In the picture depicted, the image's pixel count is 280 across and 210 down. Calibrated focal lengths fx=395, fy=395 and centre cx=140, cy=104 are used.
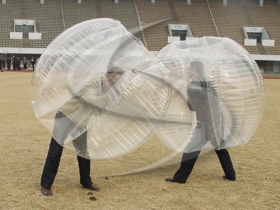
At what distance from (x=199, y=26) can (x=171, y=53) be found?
3250 cm

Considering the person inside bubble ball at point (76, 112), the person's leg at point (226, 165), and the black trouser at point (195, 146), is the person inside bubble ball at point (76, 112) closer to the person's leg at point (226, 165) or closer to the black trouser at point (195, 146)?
the black trouser at point (195, 146)

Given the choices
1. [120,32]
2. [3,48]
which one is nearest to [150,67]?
[120,32]

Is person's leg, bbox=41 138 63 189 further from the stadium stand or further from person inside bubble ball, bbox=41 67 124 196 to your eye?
the stadium stand

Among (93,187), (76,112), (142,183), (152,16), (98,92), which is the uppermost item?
(152,16)

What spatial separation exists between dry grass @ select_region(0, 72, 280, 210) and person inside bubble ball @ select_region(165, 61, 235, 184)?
0.21m

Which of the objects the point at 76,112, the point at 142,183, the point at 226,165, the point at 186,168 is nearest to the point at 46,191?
the point at 76,112

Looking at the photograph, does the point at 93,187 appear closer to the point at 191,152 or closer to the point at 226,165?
the point at 191,152

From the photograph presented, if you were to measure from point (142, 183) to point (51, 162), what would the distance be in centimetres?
117

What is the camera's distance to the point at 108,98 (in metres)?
4.01

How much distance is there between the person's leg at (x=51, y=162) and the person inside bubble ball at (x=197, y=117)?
57.7 inches

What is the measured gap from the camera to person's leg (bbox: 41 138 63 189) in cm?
427

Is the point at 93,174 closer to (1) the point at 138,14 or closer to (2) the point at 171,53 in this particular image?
(2) the point at 171,53

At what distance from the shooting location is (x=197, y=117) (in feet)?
15.7

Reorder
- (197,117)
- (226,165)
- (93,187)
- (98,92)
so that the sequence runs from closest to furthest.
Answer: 1. (98,92)
2. (93,187)
3. (197,117)
4. (226,165)
